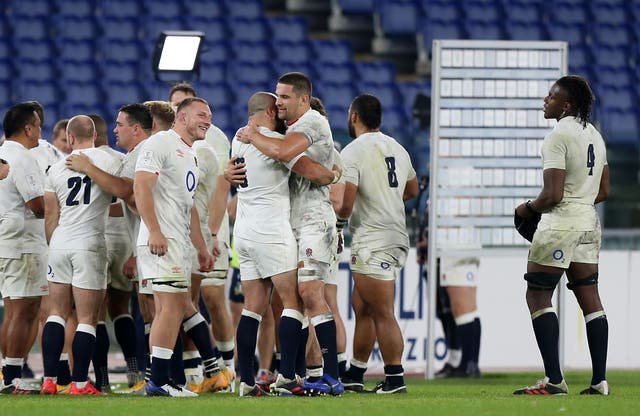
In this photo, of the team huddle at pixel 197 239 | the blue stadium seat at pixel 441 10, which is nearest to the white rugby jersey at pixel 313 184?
the team huddle at pixel 197 239

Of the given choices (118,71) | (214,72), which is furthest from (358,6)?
(118,71)

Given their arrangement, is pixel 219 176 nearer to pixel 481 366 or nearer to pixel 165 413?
pixel 165 413

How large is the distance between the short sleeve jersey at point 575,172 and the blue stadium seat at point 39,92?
10787 millimetres

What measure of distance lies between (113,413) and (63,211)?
91.9 inches

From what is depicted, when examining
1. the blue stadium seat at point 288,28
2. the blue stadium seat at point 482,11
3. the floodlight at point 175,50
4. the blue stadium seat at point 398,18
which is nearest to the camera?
the floodlight at point 175,50

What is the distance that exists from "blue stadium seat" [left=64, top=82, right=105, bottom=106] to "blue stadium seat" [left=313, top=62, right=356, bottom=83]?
335cm

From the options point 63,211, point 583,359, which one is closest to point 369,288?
point 63,211

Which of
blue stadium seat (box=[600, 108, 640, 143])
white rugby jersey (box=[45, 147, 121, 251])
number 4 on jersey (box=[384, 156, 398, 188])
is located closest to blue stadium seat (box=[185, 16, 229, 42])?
blue stadium seat (box=[600, 108, 640, 143])

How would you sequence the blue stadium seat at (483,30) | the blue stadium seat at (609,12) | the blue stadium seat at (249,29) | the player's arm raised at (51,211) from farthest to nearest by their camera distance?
the blue stadium seat at (609,12) < the blue stadium seat at (483,30) < the blue stadium seat at (249,29) < the player's arm raised at (51,211)

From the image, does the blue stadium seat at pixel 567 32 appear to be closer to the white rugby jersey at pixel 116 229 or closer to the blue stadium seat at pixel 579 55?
the blue stadium seat at pixel 579 55

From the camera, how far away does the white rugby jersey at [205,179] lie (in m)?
9.70

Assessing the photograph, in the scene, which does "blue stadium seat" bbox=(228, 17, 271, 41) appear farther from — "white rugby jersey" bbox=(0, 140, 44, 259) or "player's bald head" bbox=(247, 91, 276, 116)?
"player's bald head" bbox=(247, 91, 276, 116)

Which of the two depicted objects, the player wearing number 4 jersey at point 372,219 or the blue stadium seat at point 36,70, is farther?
the blue stadium seat at point 36,70

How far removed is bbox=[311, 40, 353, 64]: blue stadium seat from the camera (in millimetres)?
19562
